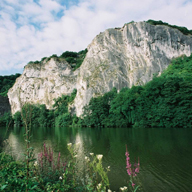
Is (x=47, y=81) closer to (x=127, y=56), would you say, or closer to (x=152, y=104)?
(x=127, y=56)

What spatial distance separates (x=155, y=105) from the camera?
4519cm

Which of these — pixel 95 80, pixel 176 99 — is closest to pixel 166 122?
pixel 176 99

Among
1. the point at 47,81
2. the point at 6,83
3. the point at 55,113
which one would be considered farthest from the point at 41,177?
the point at 6,83

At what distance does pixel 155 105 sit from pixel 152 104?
96 cm

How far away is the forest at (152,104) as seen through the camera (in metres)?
41.5

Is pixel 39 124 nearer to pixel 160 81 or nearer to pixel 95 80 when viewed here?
pixel 95 80

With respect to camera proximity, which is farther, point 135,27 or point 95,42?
point 95,42

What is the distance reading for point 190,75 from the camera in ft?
151

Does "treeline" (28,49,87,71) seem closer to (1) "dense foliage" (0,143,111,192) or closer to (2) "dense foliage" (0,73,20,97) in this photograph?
(2) "dense foliage" (0,73,20,97)

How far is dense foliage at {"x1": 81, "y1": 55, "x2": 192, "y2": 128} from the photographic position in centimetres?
4138

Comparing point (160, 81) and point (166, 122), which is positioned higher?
point (160, 81)

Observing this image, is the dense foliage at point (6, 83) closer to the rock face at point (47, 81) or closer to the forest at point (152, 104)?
the rock face at point (47, 81)

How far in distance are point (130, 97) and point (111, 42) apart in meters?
30.5

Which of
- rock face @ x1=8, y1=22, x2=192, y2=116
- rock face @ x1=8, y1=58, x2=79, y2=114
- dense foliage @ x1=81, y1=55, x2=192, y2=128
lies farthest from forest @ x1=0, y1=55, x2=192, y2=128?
rock face @ x1=8, y1=58, x2=79, y2=114
